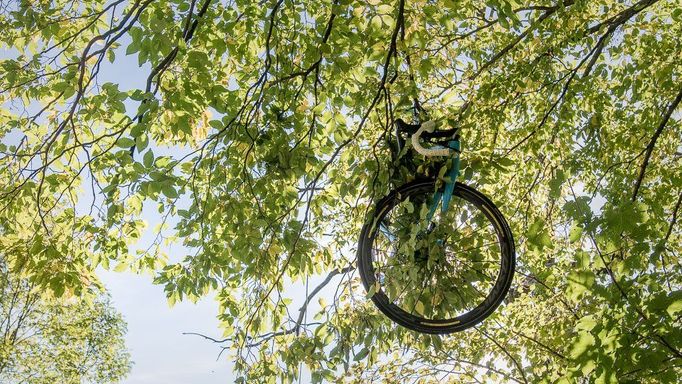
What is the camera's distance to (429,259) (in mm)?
3025

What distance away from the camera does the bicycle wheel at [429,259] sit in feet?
9.41

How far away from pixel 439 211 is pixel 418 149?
0.44 meters

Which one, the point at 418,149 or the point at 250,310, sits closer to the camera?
the point at 418,149

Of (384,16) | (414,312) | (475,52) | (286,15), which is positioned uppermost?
(475,52)

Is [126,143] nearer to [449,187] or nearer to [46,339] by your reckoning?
[449,187]

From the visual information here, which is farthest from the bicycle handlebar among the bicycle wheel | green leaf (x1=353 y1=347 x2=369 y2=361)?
green leaf (x1=353 y1=347 x2=369 y2=361)

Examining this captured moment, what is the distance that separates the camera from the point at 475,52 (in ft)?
22.2

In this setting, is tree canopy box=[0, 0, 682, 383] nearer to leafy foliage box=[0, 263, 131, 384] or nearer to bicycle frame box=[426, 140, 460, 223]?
bicycle frame box=[426, 140, 460, 223]

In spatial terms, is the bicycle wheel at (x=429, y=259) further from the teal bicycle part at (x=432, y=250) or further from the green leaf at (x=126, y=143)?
the green leaf at (x=126, y=143)

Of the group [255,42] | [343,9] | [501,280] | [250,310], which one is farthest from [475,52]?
[501,280]

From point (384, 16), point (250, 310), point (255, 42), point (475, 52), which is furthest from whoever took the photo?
point (475, 52)

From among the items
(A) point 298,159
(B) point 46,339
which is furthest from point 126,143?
(B) point 46,339

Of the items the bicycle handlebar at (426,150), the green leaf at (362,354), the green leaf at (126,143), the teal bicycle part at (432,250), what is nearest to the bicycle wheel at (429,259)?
the teal bicycle part at (432,250)

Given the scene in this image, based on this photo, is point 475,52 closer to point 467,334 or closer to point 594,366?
point 467,334
